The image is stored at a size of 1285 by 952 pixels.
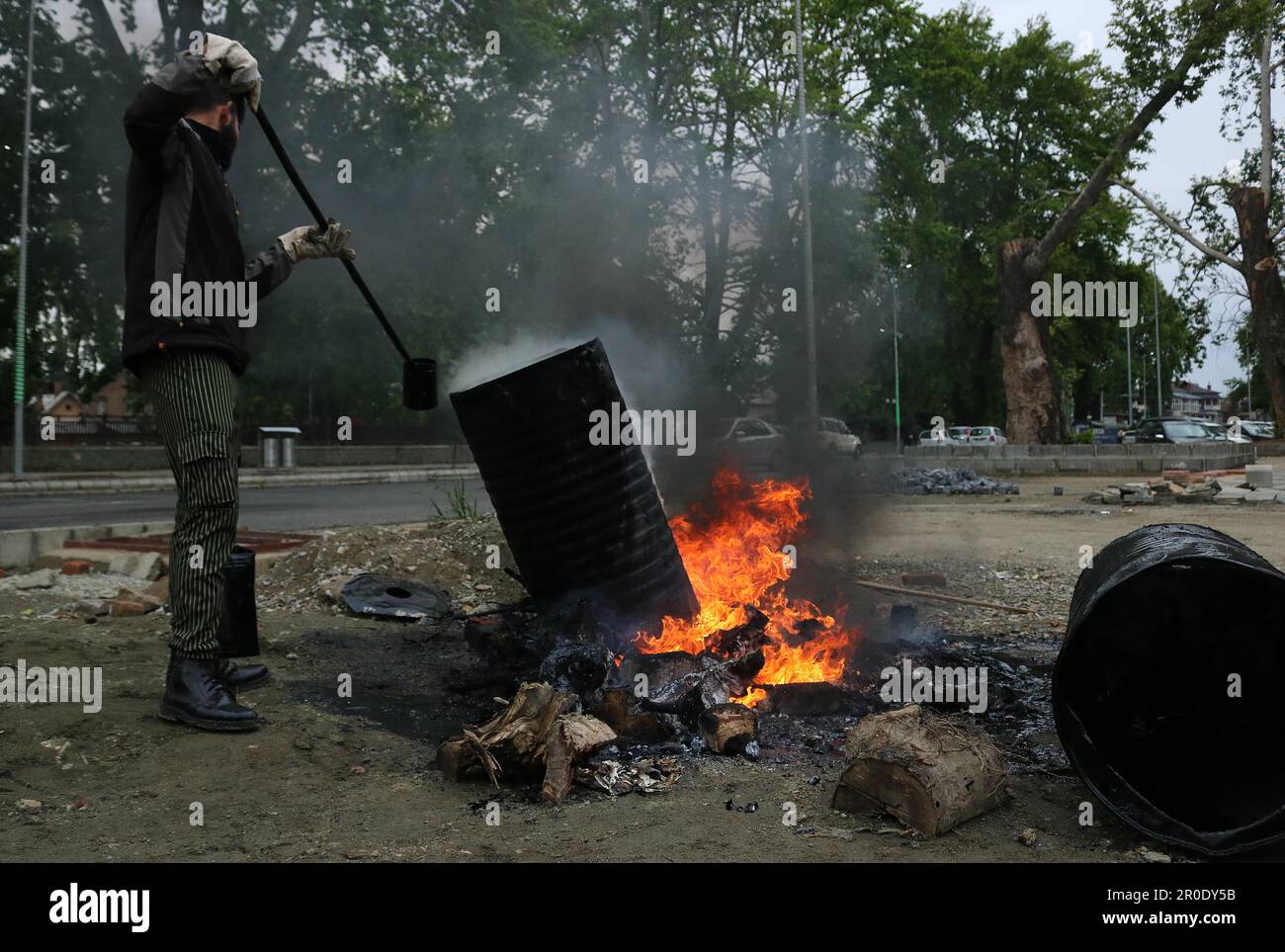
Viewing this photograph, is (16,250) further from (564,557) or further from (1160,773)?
(1160,773)

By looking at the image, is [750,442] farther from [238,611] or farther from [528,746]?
[528,746]

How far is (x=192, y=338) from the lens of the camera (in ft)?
11.2

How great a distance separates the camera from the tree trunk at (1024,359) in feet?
75.3

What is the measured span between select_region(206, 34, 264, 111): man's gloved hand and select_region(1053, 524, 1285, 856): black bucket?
3.31 m

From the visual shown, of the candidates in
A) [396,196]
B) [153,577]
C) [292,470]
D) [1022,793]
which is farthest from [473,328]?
[1022,793]

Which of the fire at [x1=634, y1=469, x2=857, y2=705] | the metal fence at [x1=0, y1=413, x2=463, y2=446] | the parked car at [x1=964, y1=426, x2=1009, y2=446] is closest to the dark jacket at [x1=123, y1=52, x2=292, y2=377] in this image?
the fire at [x1=634, y1=469, x2=857, y2=705]

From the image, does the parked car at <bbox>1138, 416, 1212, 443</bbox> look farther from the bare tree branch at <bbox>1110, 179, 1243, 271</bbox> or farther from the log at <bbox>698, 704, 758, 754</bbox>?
the log at <bbox>698, 704, 758, 754</bbox>

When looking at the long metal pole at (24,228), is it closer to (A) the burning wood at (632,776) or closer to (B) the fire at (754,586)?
(B) the fire at (754,586)

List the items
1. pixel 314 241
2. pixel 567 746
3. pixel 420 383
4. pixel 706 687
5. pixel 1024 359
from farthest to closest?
pixel 1024 359
pixel 420 383
pixel 314 241
pixel 706 687
pixel 567 746

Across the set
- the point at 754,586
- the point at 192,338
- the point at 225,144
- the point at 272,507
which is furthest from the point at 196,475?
the point at 272,507

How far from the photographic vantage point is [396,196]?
18.8 meters

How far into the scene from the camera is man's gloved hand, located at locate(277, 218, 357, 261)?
409cm

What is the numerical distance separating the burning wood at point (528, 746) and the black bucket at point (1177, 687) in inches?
→ 61.2

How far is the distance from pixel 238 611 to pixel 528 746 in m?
1.94
